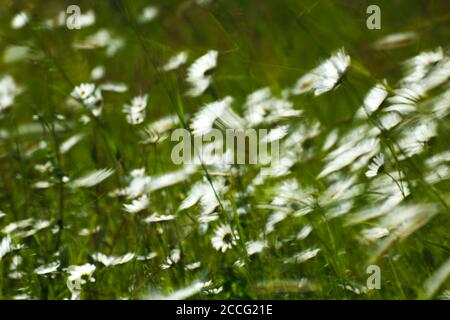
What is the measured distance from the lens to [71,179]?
65.2 inches

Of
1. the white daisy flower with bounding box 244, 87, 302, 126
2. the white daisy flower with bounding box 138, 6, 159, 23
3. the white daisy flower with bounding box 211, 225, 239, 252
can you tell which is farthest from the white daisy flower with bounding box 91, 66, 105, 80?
the white daisy flower with bounding box 211, 225, 239, 252

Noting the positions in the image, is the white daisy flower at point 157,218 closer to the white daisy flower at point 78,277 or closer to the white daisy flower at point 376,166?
the white daisy flower at point 78,277

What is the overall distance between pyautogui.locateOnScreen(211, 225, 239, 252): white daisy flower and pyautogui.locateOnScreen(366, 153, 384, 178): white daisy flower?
0.24 meters

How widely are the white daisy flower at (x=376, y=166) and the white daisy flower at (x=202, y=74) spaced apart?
360 millimetres

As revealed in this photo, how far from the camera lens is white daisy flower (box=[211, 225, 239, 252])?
4.40ft

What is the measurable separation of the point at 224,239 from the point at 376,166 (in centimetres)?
28

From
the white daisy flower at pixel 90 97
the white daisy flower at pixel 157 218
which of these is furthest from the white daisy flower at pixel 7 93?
the white daisy flower at pixel 157 218

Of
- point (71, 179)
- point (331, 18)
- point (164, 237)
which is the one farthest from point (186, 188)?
point (331, 18)

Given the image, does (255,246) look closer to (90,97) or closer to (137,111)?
(137,111)

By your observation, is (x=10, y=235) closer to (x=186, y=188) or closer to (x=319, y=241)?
(x=186, y=188)

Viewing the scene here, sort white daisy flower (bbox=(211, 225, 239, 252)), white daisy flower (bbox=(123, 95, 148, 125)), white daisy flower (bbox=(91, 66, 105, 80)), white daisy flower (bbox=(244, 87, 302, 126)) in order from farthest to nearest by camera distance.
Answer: white daisy flower (bbox=(91, 66, 105, 80)), white daisy flower (bbox=(123, 95, 148, 125)), white daisy flower (bbox=(244, 87, 302, 126)), white daisy flower (bbox=(211, 225, 239, 252))

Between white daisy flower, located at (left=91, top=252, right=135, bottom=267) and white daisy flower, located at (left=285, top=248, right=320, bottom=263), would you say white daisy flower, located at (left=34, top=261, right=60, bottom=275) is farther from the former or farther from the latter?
white daisy flower, located at (left=285, top=248, right=320, bottom=263)

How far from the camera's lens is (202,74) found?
4.95 feet

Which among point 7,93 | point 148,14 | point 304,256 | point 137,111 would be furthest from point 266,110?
point 148,14
